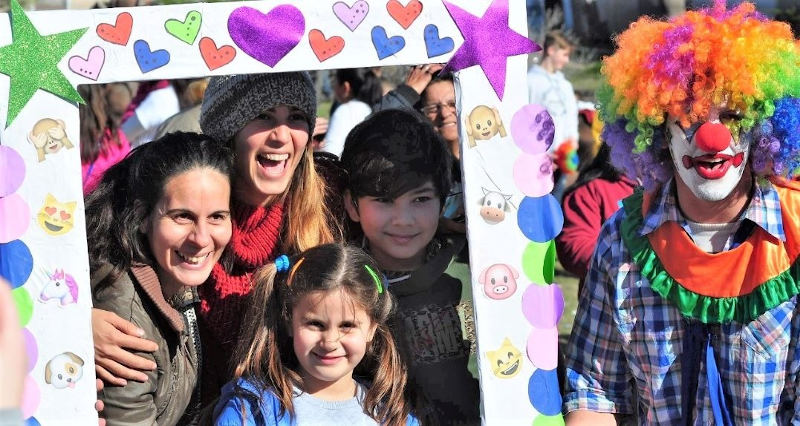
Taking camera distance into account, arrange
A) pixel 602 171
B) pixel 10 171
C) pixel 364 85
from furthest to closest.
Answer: pixel 364 85, pixel 602 171, pixel 10 171

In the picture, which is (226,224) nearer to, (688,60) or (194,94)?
(688,60)

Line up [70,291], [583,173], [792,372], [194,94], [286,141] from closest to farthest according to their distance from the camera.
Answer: [70,291]
[792,372]
[286,141]
[583,173]
[194,94]

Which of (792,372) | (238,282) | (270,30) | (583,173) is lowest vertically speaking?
(792,372)

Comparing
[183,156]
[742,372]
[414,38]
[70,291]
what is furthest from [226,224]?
[742,372]

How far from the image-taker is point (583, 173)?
4430 mm

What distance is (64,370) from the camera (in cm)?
256

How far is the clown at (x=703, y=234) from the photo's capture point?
2.66 m

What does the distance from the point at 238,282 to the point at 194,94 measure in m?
2.43

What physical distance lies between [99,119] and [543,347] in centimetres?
282

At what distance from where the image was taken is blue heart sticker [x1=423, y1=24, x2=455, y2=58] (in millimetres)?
2590

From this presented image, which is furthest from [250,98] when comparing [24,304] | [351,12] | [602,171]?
[602,171]

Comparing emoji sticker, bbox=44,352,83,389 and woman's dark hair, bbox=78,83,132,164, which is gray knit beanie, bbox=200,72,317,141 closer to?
emoji sticker, bbox=44,352,83,389

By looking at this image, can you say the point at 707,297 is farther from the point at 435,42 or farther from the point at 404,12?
the point at 404,12

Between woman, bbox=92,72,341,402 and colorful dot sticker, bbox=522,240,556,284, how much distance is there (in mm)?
639
